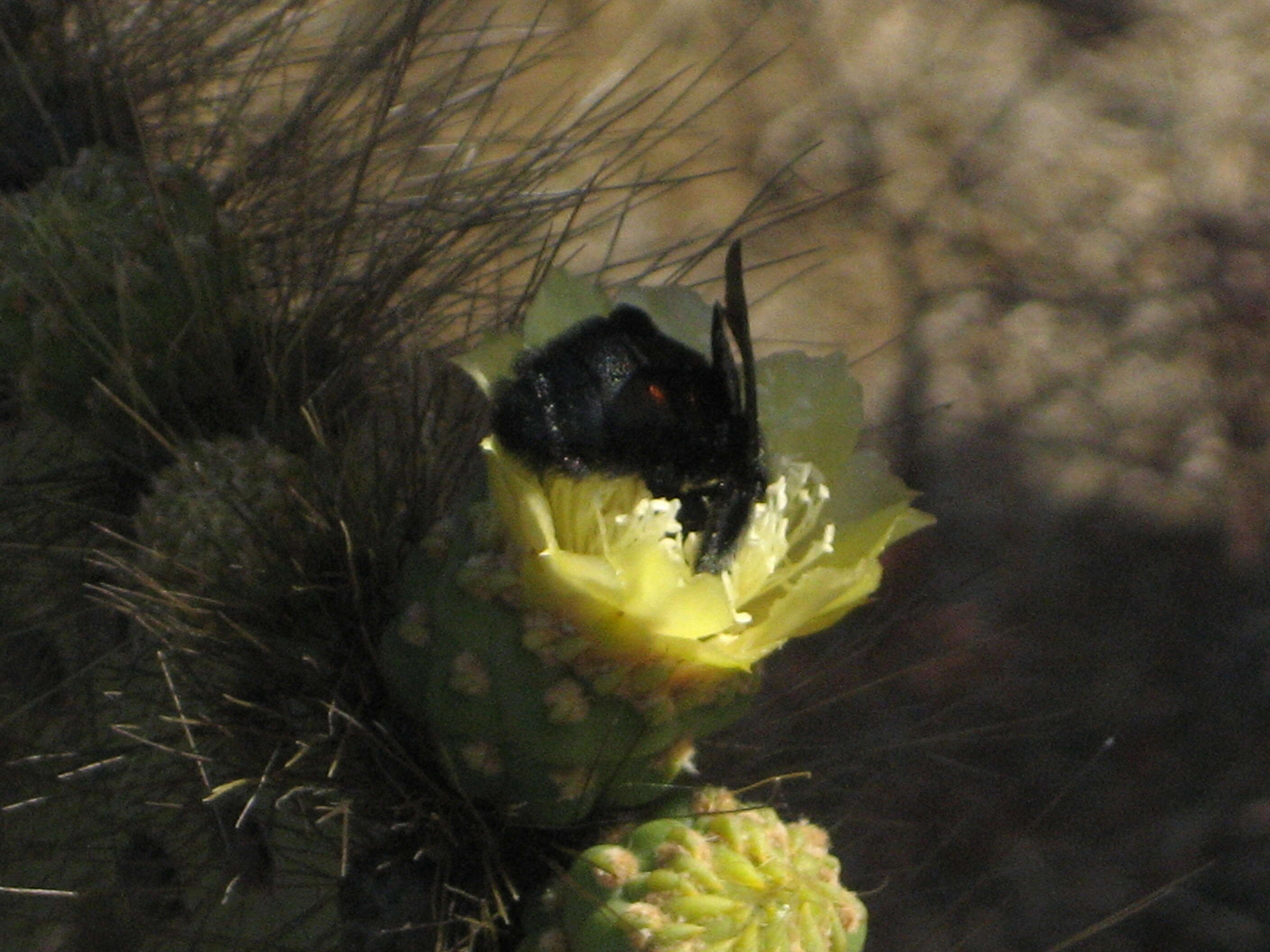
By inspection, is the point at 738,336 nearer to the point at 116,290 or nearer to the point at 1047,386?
the point at 116,290

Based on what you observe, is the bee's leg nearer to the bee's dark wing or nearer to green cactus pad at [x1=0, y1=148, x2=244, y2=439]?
the bee's dark wing

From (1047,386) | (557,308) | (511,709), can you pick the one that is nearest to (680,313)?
(557,308)

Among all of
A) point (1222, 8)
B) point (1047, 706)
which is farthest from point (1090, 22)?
point (1047, 706)

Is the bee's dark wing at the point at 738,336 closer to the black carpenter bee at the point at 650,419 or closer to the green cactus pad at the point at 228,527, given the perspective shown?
the black carpenter bee at the point at 650,419

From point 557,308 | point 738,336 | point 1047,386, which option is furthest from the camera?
point 1047,386

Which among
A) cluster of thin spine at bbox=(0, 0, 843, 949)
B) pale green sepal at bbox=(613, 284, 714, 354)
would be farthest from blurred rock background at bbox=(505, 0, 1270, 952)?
pale green sepal at bbox=(613, 284, 714, 354)

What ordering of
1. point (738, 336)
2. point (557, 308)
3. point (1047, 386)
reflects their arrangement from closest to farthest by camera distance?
point (738, 336) → point (557, 308) → point (1047, 386)

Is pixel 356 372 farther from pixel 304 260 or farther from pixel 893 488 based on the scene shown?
pixel 893 488

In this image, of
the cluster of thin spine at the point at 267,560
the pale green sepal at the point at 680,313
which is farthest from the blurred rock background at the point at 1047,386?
the pale green sepal at the point at 680,313

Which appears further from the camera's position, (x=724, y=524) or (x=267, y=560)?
(x=267, y=560)
